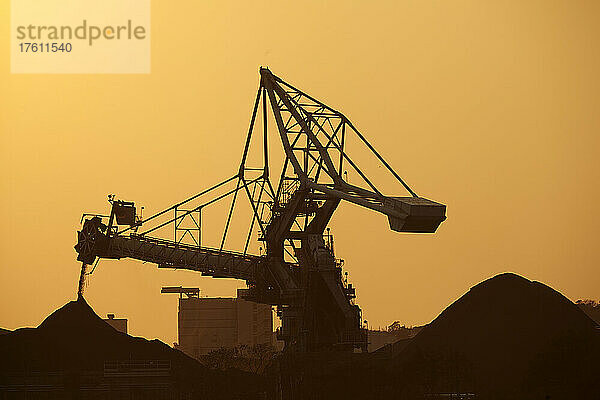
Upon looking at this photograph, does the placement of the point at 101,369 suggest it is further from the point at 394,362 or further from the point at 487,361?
the point at 487,361

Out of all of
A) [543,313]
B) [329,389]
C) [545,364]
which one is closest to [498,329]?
[543,313]

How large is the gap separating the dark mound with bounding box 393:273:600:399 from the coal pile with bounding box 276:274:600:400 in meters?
0.07

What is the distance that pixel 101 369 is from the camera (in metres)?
74.3

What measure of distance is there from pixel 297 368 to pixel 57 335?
74.2 feet

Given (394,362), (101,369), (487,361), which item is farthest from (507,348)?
(101,369)

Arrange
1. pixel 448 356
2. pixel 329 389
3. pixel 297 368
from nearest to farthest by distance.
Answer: pixel 329 389 < pixel 297 368 < pixel 448 356

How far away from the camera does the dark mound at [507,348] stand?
65062 millimetres

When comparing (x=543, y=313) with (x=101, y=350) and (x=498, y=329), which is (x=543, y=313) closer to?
(x=498, y=329)

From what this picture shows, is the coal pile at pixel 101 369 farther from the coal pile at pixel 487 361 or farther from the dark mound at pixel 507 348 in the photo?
the dark mound at pixel 507 348

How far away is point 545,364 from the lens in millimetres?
67438

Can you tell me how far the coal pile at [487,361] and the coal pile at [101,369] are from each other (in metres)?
5.16

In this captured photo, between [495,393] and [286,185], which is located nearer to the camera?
[495,393]

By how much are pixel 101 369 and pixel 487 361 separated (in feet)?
86.5

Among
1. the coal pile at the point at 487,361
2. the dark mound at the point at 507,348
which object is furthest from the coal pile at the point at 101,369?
the dark mound at the point at 507,348
